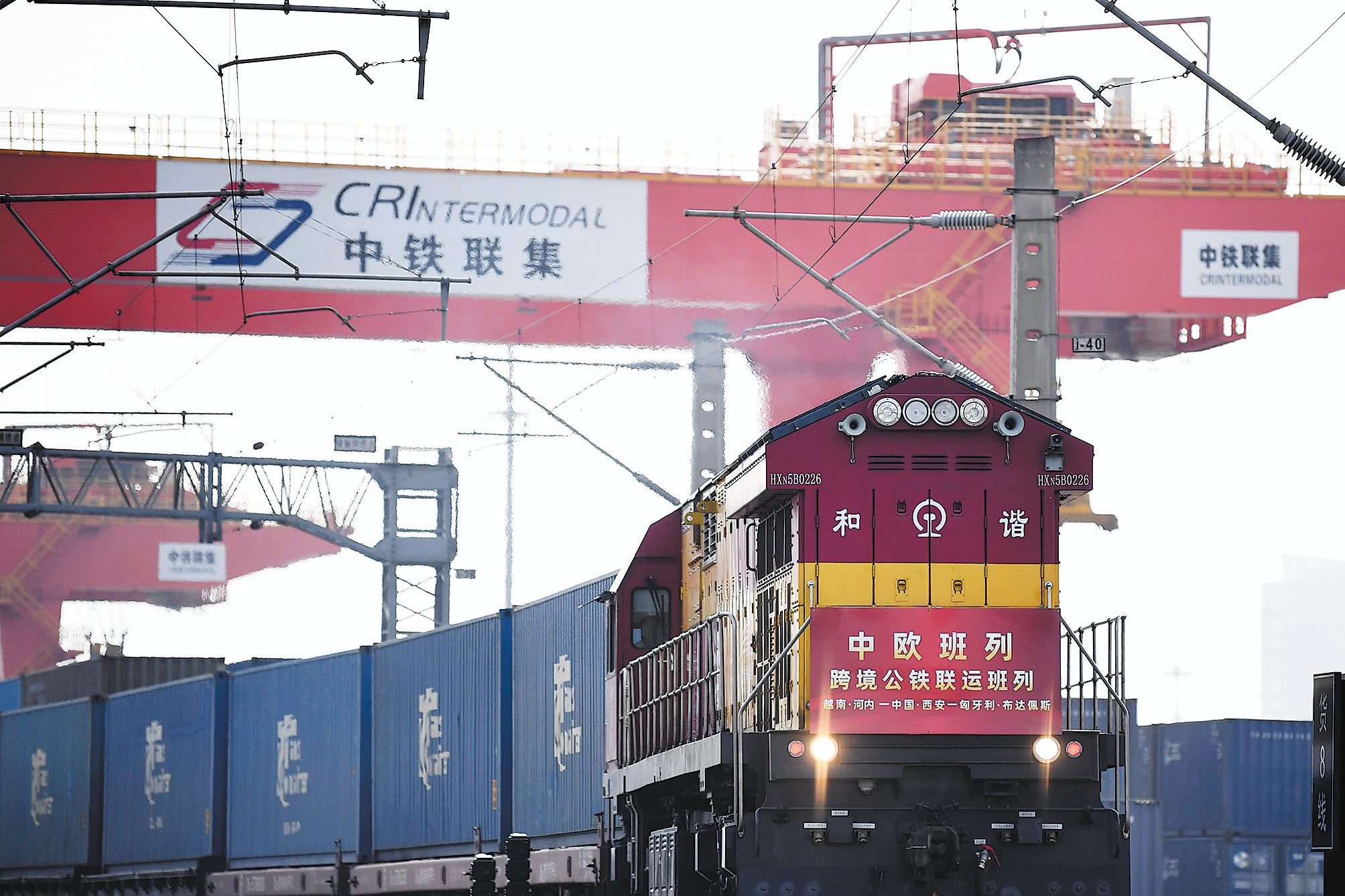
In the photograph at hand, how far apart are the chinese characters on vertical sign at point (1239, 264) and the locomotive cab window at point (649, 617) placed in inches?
816

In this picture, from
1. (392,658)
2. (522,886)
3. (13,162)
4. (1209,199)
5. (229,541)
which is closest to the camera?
(522,886)

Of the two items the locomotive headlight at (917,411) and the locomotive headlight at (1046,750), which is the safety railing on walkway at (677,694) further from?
the locomotive headlight at (1046,750)

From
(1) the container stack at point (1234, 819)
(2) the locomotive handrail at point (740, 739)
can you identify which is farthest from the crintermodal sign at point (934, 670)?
(1) the container stack at point (1234, 819)

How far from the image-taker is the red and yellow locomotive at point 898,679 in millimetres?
11484

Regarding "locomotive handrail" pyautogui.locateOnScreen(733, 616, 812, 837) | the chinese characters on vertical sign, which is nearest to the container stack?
the chinese characters on vertical sign

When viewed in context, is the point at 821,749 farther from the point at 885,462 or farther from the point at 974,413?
the point at 974,413

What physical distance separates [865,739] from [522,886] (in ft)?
15.2

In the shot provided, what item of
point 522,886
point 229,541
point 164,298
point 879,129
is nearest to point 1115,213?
point 879,129

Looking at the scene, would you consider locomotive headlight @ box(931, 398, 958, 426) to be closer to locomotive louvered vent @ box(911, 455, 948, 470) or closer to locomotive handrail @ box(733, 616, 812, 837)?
locomotive louvered vent @ box(911, 455, 948, 470)

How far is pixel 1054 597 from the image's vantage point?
12.4 meters

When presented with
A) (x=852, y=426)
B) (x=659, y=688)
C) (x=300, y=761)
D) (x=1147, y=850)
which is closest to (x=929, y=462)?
(x=852, y=426)

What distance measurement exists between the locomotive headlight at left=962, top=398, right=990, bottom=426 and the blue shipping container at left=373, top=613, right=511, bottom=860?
853 cm

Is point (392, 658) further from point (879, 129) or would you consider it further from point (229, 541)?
point (229, 541)

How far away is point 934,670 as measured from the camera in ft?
39.7
